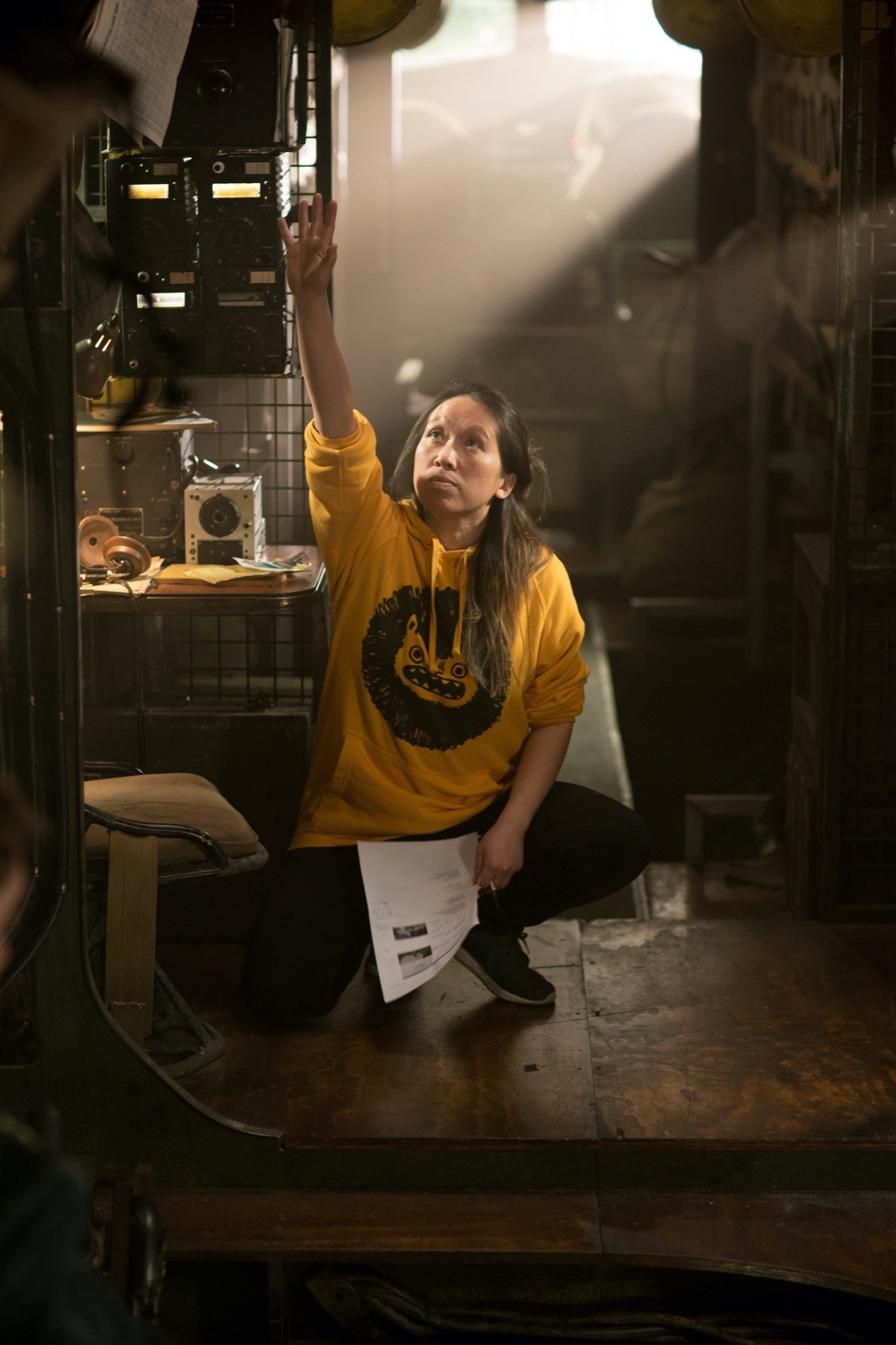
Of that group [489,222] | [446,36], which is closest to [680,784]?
[489,222]

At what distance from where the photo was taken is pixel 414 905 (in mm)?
2922

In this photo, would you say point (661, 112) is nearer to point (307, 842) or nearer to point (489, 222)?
point (489, 222)

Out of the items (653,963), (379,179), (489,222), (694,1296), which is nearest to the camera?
(694,1296)

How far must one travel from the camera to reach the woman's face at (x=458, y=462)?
2.95m

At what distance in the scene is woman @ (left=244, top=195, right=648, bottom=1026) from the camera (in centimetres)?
294

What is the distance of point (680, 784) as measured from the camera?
220 inches

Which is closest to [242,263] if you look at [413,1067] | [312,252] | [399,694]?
[312,252]

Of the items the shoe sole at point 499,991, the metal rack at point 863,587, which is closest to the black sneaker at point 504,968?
the shoe sole at point 499,991

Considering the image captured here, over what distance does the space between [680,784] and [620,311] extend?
4.80m

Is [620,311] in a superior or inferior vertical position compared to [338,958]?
superior

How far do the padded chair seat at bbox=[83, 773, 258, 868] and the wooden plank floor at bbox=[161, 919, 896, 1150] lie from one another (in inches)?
16.5

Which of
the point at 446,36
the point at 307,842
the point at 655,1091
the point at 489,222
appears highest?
the point at 446,36

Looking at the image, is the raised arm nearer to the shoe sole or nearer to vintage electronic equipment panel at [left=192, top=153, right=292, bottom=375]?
vintage electronic equipment panel at [left=192, top=153, right=292, bottom=375]

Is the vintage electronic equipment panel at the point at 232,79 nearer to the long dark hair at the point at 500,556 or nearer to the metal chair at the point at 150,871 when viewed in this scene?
the long dark hair at the point at 500,556
